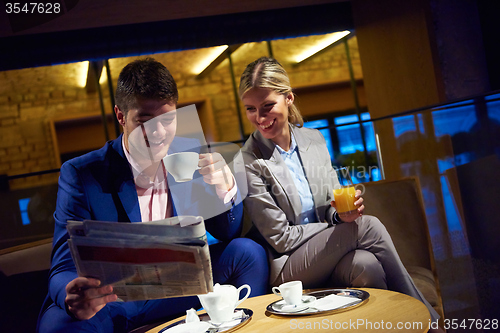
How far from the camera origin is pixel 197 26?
114 inches

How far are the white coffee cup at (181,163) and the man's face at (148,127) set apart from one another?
0.88 ft

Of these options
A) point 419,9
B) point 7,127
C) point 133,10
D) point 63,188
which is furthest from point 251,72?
point 7,127

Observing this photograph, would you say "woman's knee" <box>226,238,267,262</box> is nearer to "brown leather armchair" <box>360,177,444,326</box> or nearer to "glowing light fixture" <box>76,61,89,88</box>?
"brown leather armchair" <box>360,177,444,326</box>

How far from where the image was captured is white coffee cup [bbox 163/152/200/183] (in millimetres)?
1247

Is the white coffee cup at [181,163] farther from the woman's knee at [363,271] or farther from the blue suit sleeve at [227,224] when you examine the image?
Answer: the woman's knee at [363,271]

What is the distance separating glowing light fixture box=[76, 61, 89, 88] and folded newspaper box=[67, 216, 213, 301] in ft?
13.0

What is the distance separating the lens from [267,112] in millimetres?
1738

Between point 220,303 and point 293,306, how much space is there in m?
0.18

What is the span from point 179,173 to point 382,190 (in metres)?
0.93

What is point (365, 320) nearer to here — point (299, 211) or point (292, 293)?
point (292, 293)

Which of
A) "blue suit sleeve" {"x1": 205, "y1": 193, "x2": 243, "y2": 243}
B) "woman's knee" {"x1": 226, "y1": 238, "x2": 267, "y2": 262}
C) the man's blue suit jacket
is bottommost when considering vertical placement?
"woman's knee" {"x1": 226, "y1": 238, "x2": 267, "y2": 262}

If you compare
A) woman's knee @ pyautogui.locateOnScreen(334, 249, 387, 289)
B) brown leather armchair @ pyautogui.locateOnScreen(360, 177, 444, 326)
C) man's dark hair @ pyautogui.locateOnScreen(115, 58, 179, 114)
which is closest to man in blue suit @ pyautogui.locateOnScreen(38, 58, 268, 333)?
man's dark hair @ pyautogui.locateOnScreen(115, 58, 179, 114)

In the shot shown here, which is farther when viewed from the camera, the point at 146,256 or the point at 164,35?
the point at 164,35

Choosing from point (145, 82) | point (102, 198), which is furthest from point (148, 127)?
point (102, 198)
